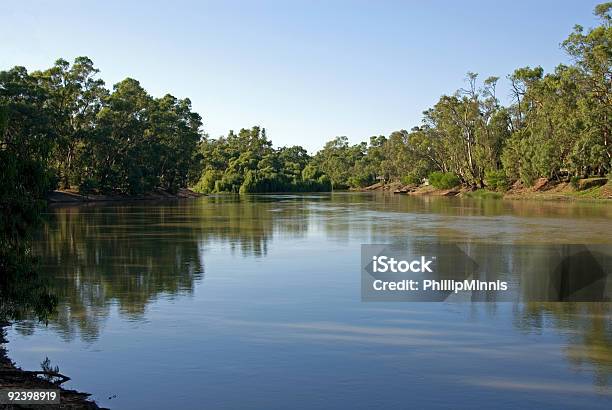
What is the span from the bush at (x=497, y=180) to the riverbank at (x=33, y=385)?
8800 cm

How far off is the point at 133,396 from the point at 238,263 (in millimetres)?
14421

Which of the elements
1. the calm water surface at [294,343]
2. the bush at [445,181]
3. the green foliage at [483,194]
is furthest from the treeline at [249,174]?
the calm water surface at [294,343]

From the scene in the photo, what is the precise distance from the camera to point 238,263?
78.6ft

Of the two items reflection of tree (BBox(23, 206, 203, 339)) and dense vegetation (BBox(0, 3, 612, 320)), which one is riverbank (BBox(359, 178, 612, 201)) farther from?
reflection of tree (BBox(23, 206, 203, 339))

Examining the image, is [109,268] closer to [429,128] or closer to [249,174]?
[429,128]

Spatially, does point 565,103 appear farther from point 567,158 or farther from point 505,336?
point 505,336

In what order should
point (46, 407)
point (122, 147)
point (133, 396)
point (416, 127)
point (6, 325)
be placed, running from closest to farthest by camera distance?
point (46, 407) → point (133, 396) → point (6, 325) → point (122, 147) → point (416, 127)

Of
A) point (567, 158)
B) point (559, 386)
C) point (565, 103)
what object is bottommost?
point (559, 386)

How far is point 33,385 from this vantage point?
370 inches

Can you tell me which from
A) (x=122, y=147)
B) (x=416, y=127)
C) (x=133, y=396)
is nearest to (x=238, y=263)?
(x=133, y=396)

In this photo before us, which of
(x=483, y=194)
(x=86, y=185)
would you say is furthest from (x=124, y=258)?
(x=483, y=194)

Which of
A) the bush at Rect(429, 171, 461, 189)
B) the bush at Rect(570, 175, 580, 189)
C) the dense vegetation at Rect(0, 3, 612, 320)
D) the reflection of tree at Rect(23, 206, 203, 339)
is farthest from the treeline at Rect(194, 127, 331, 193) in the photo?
the reflection of tree at Rect(23, 206, 203, 339)

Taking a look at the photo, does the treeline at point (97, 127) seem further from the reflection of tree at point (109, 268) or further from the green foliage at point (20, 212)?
the green foliage at point (20, 212)

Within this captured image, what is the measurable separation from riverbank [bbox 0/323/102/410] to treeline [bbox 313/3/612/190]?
66.0 meters
